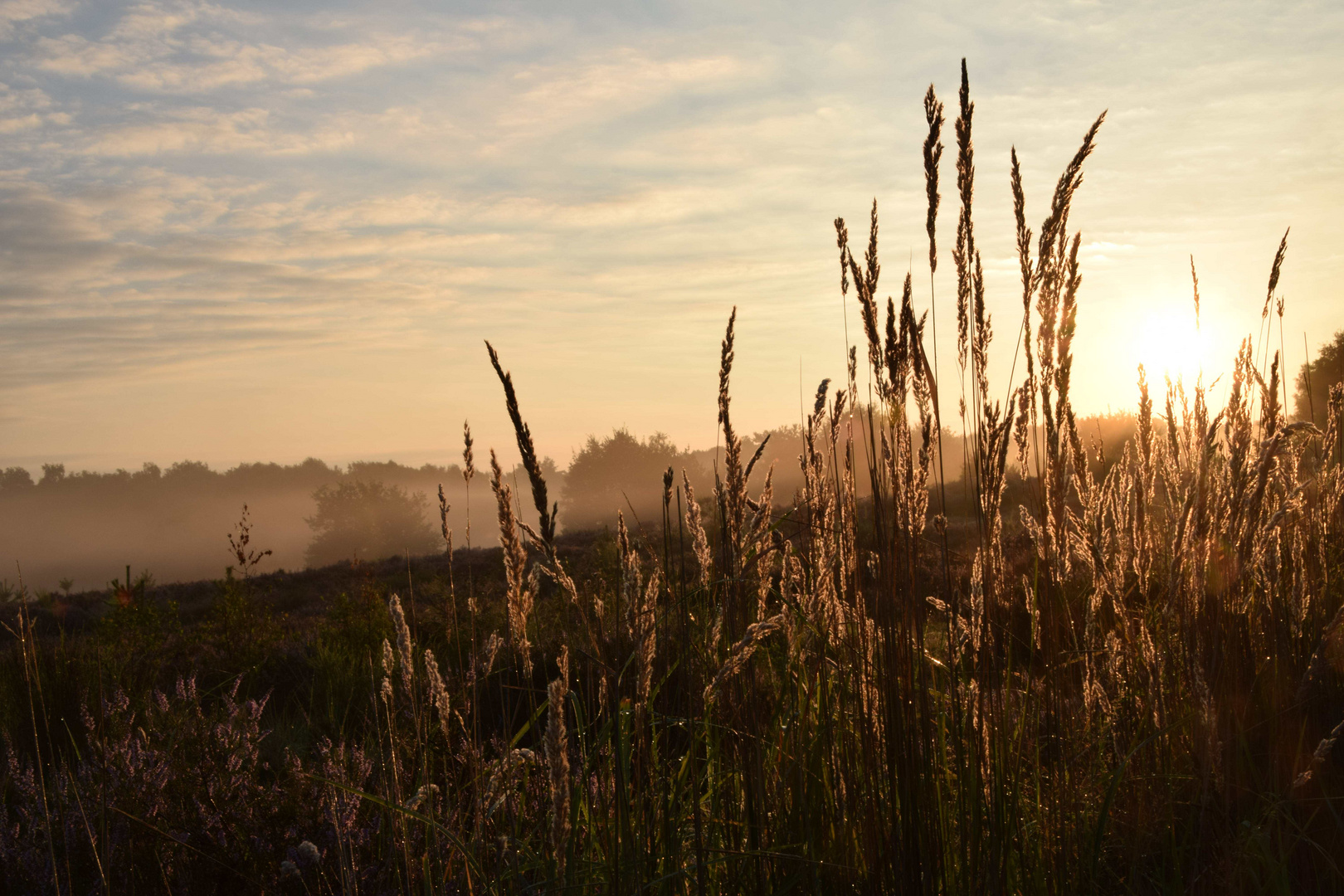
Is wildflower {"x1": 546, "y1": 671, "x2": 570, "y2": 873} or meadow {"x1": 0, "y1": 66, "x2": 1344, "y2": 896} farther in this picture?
meadow {"x1": 0, "y1": 66, "x2": 1344, "y2": 896}

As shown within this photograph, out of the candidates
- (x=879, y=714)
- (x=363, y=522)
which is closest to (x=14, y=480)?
(x=363, y=522)

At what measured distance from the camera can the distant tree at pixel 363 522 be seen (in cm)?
7938

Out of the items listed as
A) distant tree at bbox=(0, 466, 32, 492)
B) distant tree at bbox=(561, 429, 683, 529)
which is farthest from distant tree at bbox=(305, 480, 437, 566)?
distant tree at bbox=(0, 466, 32, 492)

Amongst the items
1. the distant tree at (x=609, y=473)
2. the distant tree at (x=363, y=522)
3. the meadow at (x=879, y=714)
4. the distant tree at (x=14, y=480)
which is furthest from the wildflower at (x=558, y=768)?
Answer: the distant tree at (x=14, y=480)

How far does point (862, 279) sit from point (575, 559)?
14182mm

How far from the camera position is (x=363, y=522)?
83.2m

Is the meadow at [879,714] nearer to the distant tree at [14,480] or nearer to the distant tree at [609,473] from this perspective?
the distant tree at [609,473]

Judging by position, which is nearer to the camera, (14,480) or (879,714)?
(879,714)

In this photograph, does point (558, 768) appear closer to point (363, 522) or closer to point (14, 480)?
point (363, 522)

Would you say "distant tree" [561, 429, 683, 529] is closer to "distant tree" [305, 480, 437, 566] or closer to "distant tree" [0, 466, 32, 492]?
"distant tree" [305, 480, 437, 566]

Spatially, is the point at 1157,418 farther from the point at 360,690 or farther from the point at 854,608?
the point at 360,690

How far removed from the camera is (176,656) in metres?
7.12

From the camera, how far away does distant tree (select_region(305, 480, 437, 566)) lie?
79375mm

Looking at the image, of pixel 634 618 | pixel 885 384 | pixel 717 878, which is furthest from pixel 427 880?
pixel 885 384
